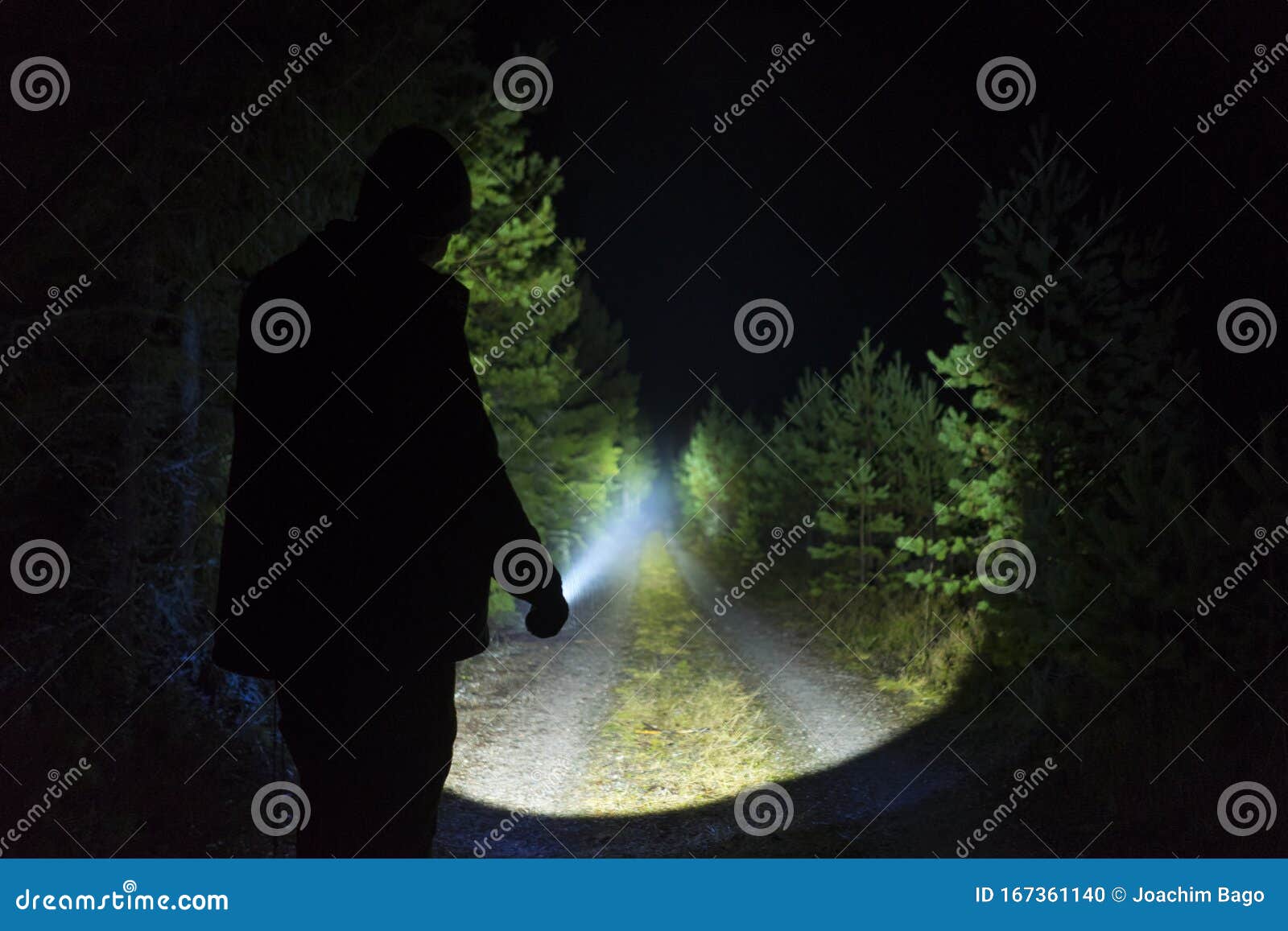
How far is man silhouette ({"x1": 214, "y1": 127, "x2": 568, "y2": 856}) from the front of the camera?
223 cm

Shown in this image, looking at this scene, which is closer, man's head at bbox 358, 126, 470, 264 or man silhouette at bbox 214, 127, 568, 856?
man silhouette at bbox 214, 127, 568, 856

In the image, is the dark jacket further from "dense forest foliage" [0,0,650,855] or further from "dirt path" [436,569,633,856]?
"dirt path" [436,569,633,856]

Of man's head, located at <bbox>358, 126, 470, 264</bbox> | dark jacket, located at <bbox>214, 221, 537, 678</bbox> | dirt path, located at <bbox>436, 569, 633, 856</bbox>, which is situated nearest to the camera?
dark jacket, located at <bbox>214, 221, 537, 678</bbox>

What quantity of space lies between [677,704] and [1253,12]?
1016 cm

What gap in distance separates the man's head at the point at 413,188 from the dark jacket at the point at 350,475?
0.32ft

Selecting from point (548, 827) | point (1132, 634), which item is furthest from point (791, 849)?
point (1132, 634)

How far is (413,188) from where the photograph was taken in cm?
234

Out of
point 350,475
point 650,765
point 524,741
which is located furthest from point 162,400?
point 650,765

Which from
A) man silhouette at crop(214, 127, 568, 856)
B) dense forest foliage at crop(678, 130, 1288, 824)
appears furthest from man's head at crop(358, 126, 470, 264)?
dense forest foliage at crop(678, 130, 1288, 824)

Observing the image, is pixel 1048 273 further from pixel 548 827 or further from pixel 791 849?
pixel 548 827

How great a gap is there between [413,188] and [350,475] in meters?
0.95

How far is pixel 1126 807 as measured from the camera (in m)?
6.25

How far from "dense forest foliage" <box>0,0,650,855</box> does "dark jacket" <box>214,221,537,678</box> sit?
4.48m

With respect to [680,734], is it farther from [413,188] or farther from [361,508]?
[413,188]
